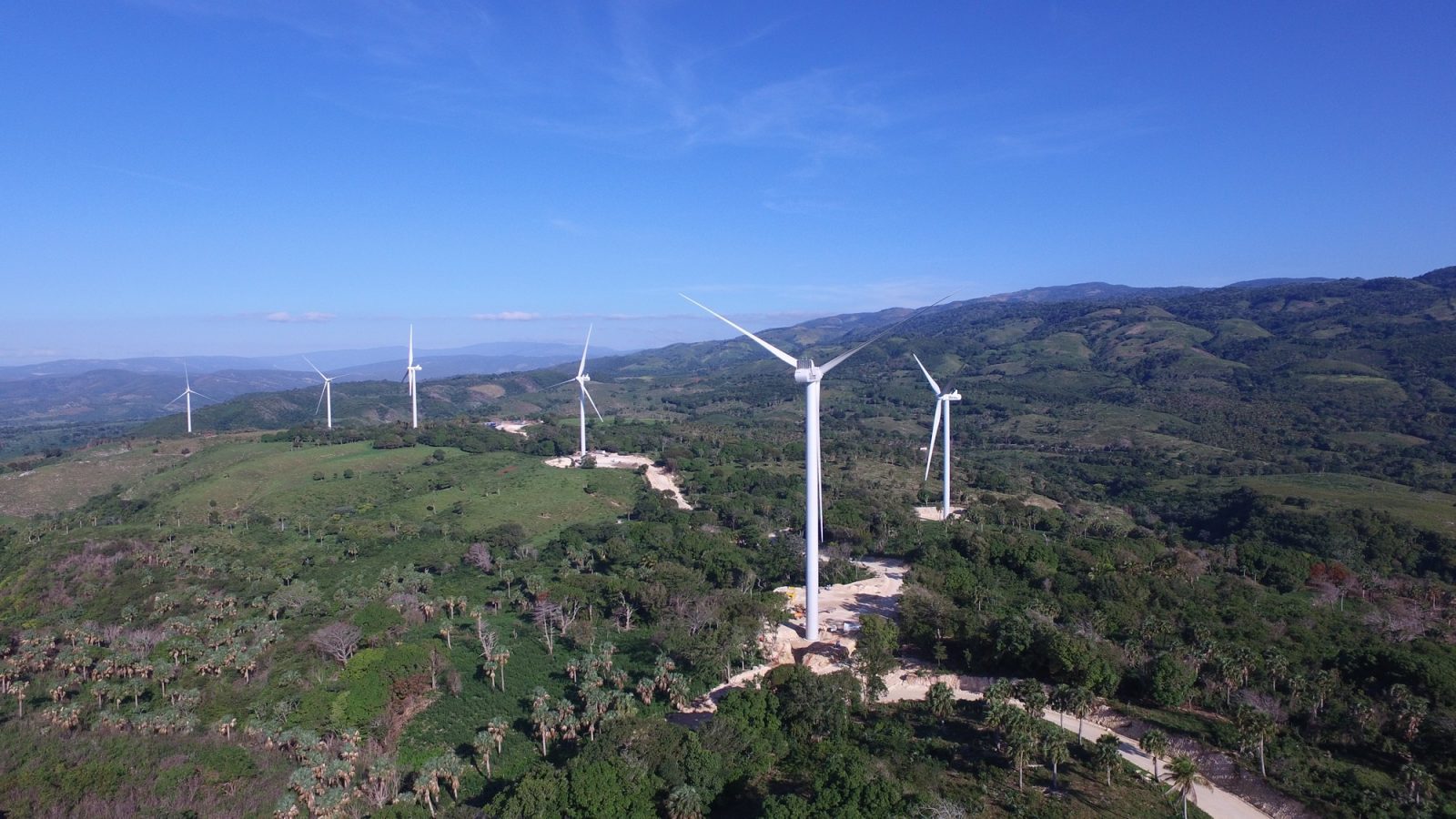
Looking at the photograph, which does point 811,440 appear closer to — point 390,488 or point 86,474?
point 390,488

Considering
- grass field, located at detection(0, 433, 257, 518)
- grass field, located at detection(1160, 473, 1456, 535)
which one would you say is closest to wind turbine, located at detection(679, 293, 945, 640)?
grass field, located at detection(1160, 473, 1456, 535)

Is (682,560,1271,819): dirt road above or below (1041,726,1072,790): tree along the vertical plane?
below

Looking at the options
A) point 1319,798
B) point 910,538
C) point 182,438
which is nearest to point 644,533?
point 910,538

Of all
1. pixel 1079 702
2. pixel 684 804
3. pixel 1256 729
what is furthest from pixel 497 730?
pixel 1256 729

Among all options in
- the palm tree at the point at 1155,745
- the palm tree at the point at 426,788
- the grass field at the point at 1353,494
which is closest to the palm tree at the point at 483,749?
the palm tree at the point at 426,788

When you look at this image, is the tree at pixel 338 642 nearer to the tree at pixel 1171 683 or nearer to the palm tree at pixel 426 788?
the palm tree at pixel 426 788

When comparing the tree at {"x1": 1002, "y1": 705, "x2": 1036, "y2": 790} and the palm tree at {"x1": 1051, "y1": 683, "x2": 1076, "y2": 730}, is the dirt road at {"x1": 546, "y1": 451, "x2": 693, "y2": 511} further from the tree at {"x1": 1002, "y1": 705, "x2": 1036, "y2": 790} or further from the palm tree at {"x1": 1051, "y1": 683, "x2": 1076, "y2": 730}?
the tree at {"x1": 1002, "y1": 705, "x2": 1036, "y2": 790}
